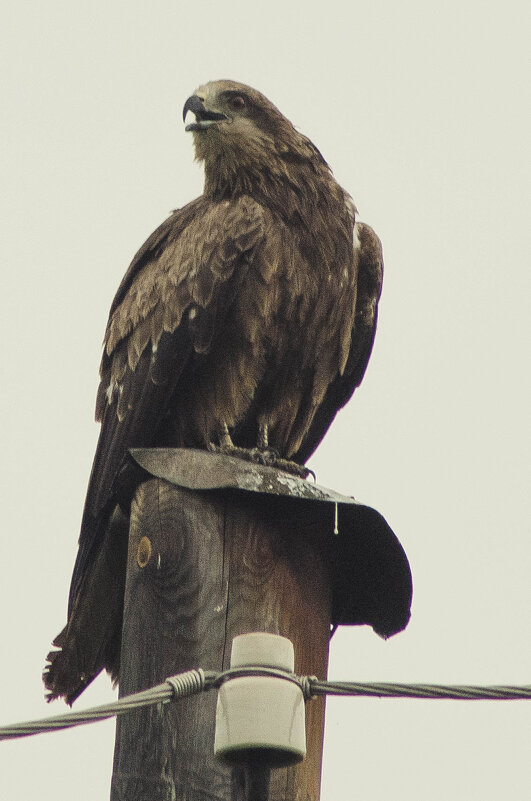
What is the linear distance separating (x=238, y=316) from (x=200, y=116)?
4.28ft

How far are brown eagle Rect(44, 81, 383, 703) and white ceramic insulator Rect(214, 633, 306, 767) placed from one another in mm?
2620

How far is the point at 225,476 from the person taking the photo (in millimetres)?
4055

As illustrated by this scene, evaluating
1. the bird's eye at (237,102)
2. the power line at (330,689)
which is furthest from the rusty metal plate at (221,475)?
the bird's eye at (237,102)

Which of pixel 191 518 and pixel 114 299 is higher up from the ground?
pixel 114 299

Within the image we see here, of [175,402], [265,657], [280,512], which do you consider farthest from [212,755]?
[175,402]

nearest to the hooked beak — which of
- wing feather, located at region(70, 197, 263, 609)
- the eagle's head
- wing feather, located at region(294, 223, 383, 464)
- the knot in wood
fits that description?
the eagle's head

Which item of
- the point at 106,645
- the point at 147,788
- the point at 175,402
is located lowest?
the point at 147,788

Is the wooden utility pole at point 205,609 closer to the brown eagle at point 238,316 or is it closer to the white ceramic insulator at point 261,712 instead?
the white ceramic insulator at point 261,712

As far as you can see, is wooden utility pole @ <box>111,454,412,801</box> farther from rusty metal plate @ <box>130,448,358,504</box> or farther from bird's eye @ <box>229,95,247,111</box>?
bird's eye @ <box>229,95,247,111</box>

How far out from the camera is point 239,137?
6844mm

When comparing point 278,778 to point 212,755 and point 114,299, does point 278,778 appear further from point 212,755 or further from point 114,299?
point 114,299

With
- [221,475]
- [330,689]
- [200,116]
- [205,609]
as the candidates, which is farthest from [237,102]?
[330,689]

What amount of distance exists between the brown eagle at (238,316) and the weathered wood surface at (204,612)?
1.66 meters

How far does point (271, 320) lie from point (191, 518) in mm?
2305
